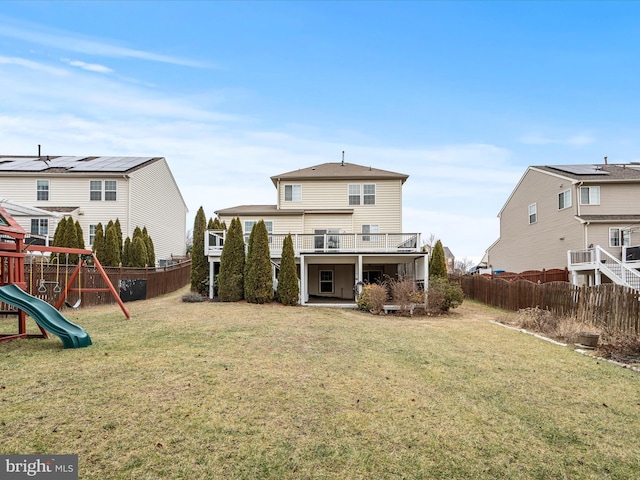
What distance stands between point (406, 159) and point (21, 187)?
23.7 m

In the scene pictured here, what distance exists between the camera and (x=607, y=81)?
715 inches

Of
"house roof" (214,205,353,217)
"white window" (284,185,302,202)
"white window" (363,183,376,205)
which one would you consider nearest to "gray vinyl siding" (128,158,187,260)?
"house roof" (214,205,353,217)

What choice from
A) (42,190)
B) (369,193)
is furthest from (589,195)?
(42,190)

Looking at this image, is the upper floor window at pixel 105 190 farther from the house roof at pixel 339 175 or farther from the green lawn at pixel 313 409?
the green lawn at pixel 313 409

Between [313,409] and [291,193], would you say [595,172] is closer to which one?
[291,193]

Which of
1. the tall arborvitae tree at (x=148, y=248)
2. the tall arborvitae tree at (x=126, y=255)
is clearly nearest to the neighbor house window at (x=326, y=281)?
the tall arborvitae tree at (x=148, y=248)

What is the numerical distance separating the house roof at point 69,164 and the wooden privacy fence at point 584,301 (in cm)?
2163

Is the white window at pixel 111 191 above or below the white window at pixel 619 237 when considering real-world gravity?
above

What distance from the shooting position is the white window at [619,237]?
2355 cm

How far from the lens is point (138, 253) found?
74.0ft

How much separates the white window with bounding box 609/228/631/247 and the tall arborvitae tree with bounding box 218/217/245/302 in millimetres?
20071

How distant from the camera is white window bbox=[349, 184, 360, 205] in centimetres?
2617

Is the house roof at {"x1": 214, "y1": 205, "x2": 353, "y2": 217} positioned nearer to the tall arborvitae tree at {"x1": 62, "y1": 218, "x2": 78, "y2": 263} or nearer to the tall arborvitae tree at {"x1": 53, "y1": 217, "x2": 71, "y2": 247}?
the tall arborvitae tree at {"x1": 62, "y1": 218, "x2": 78, "y2": 263}

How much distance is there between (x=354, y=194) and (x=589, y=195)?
1339 centimetres
